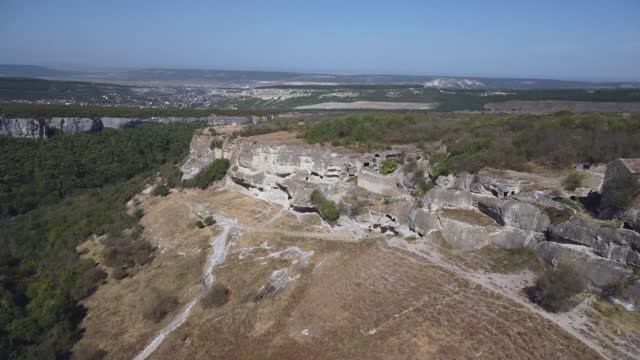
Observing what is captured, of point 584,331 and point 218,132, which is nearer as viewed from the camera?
point 584,331

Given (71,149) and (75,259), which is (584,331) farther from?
(71,149)

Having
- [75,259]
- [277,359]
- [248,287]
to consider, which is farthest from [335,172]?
[75,259]

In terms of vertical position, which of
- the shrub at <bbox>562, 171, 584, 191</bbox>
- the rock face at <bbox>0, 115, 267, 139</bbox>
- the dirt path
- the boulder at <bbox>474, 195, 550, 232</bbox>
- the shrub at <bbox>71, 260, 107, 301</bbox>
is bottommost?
the shrub at <bbox>71, 260, 107, 301</bbox>

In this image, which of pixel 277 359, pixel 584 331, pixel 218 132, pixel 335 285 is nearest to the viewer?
pixel 584 331

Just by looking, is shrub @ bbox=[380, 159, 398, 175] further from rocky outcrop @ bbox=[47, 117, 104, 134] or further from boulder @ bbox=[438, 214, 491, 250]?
rocky outcrop @ bbox=[47, 117, 104, 134]

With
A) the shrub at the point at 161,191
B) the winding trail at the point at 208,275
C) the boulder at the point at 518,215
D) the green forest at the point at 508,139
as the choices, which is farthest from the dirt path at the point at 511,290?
the shrub at the point at 161,191

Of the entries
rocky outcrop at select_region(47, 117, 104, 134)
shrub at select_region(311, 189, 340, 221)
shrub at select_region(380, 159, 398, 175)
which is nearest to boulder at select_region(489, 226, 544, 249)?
shrub at select_region(380, 159, 398, 175)

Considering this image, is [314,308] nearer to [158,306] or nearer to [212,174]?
[158,306]
